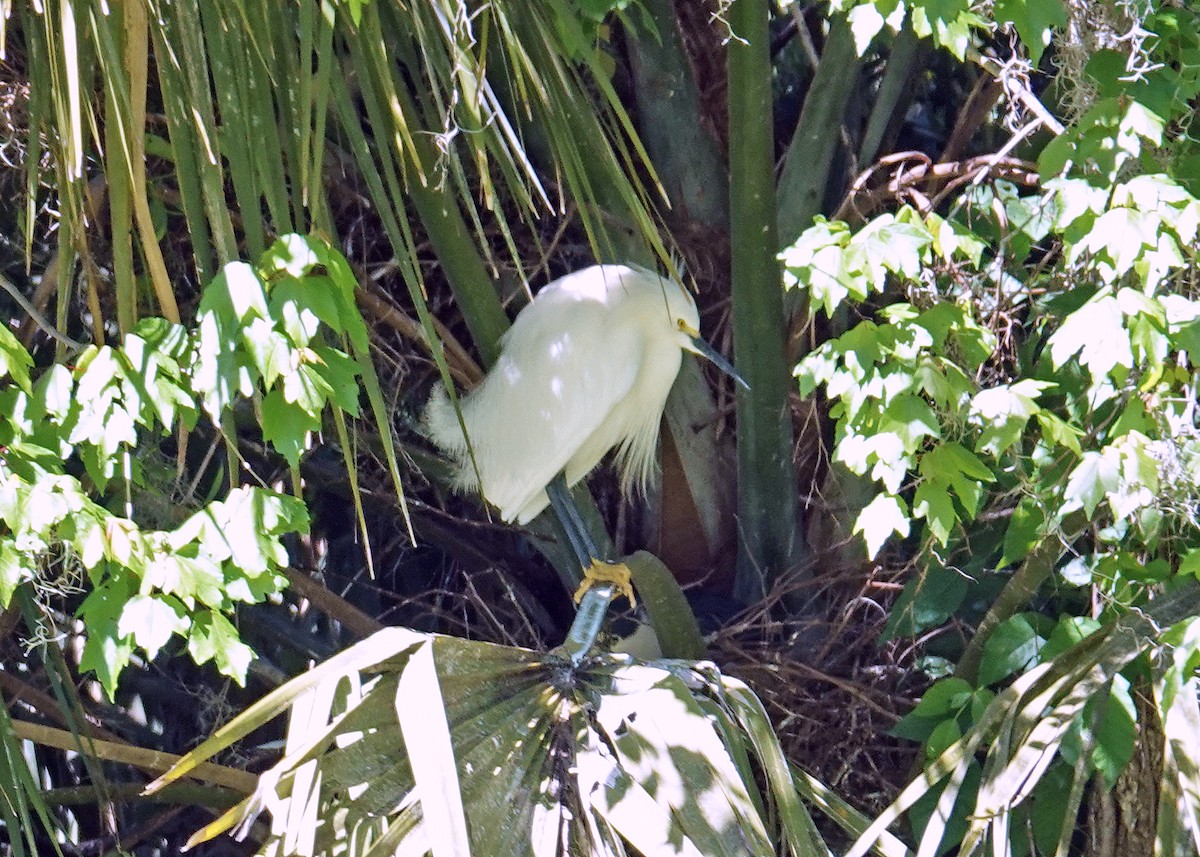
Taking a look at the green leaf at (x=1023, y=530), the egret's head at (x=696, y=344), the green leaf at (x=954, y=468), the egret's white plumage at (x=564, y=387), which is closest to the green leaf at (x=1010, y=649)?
the green leaf at (x=1023, y=530)

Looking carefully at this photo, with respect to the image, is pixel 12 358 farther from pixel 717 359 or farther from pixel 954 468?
pixel 717 359

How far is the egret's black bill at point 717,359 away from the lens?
166 centimetres

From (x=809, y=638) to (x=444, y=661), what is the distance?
32.5 inches

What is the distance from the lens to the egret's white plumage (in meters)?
1.95

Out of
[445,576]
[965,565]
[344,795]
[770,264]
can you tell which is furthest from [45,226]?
[965,565]

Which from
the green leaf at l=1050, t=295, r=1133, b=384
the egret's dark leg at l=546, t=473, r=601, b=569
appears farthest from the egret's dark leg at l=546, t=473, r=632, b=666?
the green leaf at l=1050, t=295, r=1133, b=384

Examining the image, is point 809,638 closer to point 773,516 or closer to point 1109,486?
point 773,516

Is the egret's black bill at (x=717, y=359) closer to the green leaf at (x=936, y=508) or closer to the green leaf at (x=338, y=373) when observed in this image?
the green leaf at (x=936, y=508)

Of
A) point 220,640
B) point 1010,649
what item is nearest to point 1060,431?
point 1010,649

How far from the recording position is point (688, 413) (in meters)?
1.97

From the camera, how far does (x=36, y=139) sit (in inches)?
42.1

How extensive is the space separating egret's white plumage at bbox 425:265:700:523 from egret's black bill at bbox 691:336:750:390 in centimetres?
5

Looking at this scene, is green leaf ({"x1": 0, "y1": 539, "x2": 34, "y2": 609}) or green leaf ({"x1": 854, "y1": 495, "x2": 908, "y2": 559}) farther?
A: green leaf ({"x1": 854, "y1": 495, "x2": 908, "y2": 559})

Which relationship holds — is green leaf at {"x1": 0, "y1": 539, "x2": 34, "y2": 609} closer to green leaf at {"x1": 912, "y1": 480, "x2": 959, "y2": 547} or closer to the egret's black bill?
green leaf at {"x1": 912, "y1": 480, "x2": 959, "y2": 547}
